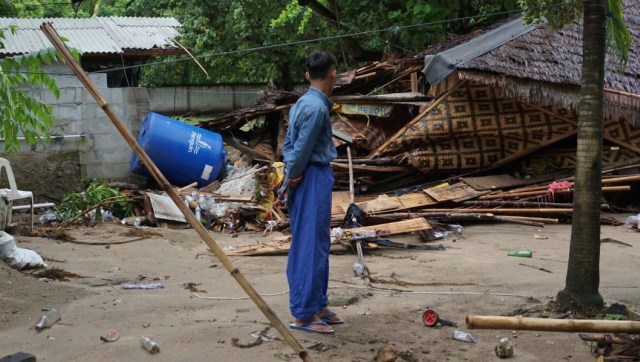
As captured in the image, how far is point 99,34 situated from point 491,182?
7673mm

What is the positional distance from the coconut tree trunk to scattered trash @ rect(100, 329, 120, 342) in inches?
119

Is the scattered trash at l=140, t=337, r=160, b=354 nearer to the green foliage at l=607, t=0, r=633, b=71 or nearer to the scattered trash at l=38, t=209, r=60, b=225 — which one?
the green foliage at l=607, t=0, r=633, b=71

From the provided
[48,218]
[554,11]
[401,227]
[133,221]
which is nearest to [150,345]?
[554,11]

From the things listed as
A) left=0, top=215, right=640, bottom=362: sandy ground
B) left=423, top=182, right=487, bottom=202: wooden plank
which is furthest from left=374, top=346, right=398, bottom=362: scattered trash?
left=423, top=182, right=487, bottom=202: wooden plank

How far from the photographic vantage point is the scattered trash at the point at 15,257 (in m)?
6.70

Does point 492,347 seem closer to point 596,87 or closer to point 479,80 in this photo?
point 596,87

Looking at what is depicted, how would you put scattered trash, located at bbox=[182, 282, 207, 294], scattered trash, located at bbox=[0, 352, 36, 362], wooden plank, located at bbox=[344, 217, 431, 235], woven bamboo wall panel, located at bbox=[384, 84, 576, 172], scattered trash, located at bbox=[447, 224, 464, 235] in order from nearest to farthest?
scattered trash, located at bbox=[0, 352, 36, 362]
scattered trash, located at bbox=[182, 282, 207, 294]
wooden plank, located at bbox=[344, 217, 431, 235]
scattered trash, located at bbox=[447, 224, 464, 235]
woven bamboo wall panel, located at bbox=[384, 84, 576, 172]

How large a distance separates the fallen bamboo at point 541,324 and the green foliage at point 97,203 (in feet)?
26.8

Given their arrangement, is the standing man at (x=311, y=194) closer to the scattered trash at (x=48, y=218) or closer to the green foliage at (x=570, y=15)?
the green foliage at (x=570, y=15)

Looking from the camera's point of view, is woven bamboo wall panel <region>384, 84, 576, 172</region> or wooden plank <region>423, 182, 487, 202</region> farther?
woven bamboo wall panel <region>384, 84, 576, 172</region>

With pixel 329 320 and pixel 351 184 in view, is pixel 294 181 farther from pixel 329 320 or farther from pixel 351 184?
pixel 351 184

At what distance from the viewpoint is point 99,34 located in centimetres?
1390

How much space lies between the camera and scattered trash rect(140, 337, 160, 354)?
435 centimetres

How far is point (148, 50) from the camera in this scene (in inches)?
527
